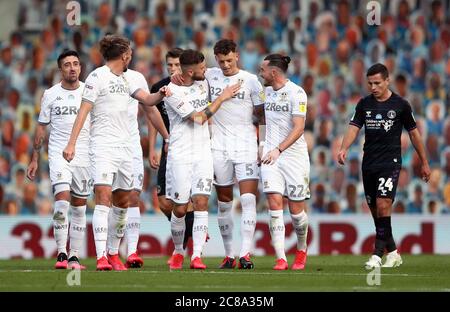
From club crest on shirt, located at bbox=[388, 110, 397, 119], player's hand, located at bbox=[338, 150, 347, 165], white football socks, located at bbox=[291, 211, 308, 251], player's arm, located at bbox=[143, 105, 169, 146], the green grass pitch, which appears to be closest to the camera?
the green grass pitch

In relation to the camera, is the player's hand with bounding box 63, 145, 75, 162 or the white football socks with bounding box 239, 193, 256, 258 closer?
the player's hand with bounding box 63, 145, 75, 162

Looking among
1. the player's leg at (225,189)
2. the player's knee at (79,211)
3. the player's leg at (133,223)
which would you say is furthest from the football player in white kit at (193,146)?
the player's leg at (133,223)

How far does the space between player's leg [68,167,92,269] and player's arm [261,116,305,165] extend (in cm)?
222

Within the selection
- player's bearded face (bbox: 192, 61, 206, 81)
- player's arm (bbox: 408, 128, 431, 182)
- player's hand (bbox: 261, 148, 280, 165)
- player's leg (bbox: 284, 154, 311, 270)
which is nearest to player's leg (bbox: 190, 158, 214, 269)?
player's hand (bbox: 261, 148, 280, 165)

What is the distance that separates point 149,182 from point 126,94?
7939mm

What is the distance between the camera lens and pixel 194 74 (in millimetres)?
13484

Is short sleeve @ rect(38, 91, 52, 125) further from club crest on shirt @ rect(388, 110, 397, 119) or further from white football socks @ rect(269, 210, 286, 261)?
club crest on shirt @ rect(388, 110, 397, 119)

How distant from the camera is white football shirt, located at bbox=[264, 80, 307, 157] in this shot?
14.0 meters

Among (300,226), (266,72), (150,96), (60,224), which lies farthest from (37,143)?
(300,226)

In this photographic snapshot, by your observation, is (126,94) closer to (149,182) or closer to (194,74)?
(194,74)

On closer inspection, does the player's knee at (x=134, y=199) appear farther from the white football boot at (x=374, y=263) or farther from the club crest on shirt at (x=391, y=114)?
the club crest on shirt at (x=391, y=114)
